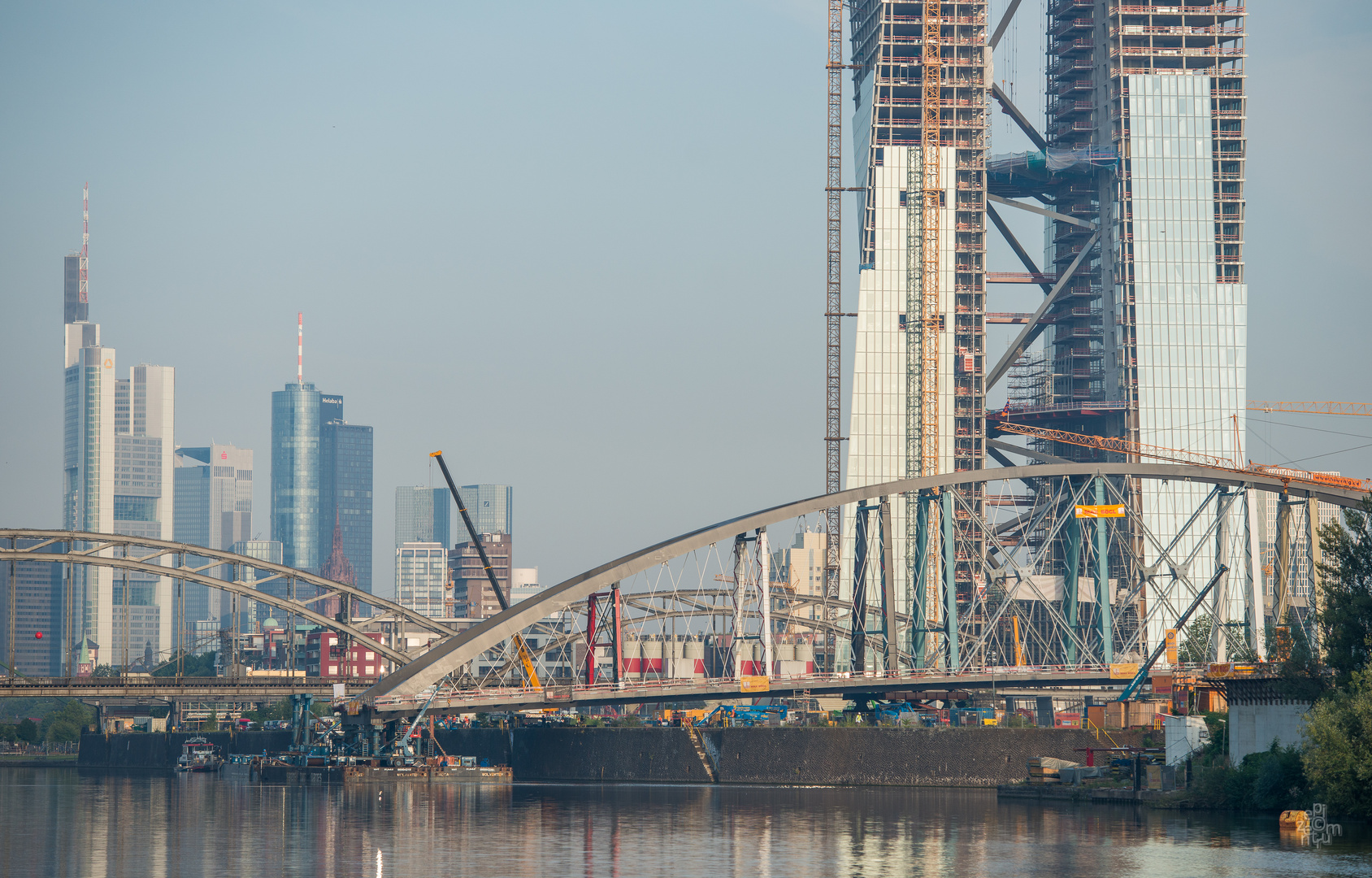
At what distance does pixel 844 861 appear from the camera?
2361 inches

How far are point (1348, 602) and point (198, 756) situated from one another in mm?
Result: 135421

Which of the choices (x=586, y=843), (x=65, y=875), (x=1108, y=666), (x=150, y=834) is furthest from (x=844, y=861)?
(x=1108, y=666)

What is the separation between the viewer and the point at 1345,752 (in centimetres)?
6738

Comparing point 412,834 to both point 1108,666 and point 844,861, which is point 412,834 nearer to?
point 844,861

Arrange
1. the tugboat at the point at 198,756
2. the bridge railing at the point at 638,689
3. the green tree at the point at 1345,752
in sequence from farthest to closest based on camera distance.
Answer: the tugboat at the point at 198,756 → the bridge railing at the point at 638,689 → the green tree at the point at 1345,752

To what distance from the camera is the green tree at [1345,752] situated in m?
67.1

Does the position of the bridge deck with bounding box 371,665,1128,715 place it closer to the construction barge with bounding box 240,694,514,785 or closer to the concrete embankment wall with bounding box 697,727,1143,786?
the construction barge with bounding box 240,694,514,785

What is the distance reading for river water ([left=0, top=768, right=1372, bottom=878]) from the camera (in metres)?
57.4

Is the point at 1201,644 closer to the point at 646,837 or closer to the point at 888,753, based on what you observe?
the point at 888,753

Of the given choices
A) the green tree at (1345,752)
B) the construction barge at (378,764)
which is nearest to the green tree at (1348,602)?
the green tree at (1345,752)

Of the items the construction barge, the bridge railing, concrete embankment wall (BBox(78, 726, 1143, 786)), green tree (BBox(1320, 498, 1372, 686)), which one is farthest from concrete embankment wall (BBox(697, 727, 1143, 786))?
green tree (BBox(1320, 498, 1372, 686))

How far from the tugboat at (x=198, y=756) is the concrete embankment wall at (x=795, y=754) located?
40.4 m

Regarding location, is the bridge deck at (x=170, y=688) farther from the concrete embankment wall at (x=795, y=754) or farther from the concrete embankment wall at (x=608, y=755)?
the concrete embankment wall at (x=608, y=755)

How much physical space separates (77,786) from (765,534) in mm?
61582
